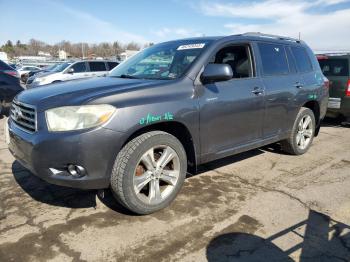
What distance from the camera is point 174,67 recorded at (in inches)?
152


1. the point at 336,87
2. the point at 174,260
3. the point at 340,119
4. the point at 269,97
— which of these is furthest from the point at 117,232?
the point at 340,119

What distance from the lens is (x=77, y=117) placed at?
287 centimetres

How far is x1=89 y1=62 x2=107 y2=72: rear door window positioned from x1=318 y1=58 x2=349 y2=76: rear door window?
976cm

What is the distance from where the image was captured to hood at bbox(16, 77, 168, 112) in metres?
2.97

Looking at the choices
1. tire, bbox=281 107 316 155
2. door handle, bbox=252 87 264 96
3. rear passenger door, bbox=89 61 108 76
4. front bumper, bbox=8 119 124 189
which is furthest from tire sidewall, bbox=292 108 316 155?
rear passenger door, bbox=89 61 108 76

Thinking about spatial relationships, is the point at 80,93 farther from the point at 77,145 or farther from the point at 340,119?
the point at 340,119

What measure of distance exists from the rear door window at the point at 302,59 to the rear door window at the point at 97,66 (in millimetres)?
10906

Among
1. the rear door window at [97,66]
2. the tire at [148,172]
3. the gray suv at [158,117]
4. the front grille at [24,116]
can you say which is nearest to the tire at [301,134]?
the gray suv at [158,117]

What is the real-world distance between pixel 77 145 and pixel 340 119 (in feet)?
25.9

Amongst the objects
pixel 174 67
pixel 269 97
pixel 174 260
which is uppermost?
pixel 174 67

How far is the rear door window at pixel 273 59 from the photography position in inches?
180

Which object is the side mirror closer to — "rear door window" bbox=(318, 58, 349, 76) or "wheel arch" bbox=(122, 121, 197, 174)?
"wheel arch" bbox=(122, 121, 197, 174)

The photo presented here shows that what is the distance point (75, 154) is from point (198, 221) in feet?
4.38

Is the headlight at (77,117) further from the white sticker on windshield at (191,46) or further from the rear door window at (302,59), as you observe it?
the rear door window at (302,59)
